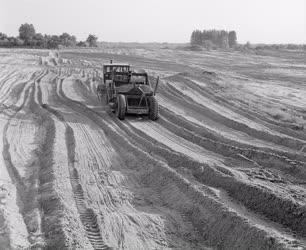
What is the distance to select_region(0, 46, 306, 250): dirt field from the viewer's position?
22.0ft

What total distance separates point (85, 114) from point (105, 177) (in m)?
7.61

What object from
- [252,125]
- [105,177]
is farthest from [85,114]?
[105,177]

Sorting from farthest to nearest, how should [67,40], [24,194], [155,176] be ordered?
[67,40] → [155,176] → [24,194]

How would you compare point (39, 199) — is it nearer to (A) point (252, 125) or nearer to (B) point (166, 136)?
(B) point (166, 136)

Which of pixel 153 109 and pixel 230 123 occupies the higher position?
pixel 153 109

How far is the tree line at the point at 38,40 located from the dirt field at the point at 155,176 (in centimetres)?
4524

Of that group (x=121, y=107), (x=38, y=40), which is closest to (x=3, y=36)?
(x=38, y=40)

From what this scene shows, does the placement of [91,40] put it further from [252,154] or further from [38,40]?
[252,154]

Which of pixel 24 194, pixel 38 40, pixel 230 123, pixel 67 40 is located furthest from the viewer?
pixel 67 40

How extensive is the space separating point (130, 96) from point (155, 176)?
7.27m

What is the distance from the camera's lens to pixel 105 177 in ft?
31.3

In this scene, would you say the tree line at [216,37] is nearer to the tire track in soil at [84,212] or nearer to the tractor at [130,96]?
the tractor at [130,96]

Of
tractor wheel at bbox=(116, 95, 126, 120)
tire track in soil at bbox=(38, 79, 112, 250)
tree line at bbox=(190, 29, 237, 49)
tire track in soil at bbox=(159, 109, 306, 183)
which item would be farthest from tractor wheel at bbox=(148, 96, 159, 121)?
tree line at bbox=(190, 29, 237, 49)

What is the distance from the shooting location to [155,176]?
952 cm
